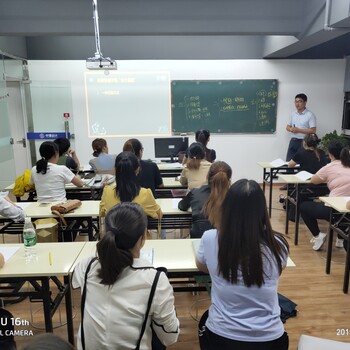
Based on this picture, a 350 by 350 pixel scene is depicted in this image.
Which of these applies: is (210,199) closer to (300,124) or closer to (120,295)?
(120,295)

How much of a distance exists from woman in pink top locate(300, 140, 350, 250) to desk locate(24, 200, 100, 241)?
2.38 meters

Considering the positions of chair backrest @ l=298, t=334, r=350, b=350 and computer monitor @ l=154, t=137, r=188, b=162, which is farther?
computer monitor @ l=154, t=137, r=188, b=162

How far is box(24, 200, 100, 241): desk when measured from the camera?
2.91 m

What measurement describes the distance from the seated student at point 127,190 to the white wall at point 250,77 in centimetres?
401

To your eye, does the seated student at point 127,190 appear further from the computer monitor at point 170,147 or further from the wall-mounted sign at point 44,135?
the wall-mounted sign at point 44,135

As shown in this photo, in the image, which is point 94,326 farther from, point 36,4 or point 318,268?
point 36,4

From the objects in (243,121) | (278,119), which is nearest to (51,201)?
(243,121)

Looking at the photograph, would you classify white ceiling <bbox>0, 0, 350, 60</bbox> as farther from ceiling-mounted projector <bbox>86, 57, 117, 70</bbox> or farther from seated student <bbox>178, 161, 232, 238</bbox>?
seated student <bbox>178, 161, 232, 238</bbox>

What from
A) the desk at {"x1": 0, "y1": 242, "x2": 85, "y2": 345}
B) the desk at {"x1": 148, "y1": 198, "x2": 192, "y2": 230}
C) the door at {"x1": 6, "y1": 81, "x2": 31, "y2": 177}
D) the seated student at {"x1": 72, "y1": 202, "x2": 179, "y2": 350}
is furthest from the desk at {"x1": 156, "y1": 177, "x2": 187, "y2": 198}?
the door at {"x1": 6, "y1": 81, "x2": 31, "y2": 177}

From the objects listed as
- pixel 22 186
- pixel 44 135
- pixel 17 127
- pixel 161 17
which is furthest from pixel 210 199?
pixel 17 127

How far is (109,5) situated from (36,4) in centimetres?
99

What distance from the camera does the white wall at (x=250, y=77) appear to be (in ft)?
20.6

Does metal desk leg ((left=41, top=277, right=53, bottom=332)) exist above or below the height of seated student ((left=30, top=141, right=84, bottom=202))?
below

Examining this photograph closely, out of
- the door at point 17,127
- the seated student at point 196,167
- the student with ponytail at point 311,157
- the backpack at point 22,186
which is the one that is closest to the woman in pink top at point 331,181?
the student with ponytail at point 311,157
